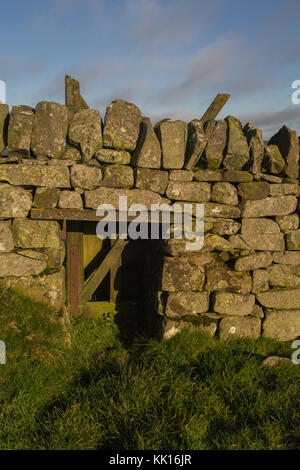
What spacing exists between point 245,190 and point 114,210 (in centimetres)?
152

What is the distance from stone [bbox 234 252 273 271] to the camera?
3541mm

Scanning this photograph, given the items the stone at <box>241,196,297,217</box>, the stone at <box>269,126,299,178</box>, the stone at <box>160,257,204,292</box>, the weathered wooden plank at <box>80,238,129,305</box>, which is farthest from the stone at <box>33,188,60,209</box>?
the stone at <box>269,126,299,178</box>

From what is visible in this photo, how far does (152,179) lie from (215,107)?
1313 millimetres

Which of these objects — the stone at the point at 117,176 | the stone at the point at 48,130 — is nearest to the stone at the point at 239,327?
the stone at the point at 117,176

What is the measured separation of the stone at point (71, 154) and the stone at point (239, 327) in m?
2.38

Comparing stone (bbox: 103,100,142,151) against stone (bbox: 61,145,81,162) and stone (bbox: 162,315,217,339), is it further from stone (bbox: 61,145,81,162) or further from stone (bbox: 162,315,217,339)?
stone (bbox: 162,315,217,339)

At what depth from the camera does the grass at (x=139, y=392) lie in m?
2.19

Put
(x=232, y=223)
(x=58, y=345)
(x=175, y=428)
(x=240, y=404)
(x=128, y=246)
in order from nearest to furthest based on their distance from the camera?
(x=175, y=428) < (x=240, y=404) < (x=58, y=345) < (x=232, y=223) < (x=128, y=246)

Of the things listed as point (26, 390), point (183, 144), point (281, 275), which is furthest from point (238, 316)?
point (26, 390)

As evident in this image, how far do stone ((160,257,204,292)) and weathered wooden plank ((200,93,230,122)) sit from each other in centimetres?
180

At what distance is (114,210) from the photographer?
3.43 meters

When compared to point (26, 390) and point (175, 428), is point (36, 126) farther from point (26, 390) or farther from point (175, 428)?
point (175, 428)

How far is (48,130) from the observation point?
3.21 metres

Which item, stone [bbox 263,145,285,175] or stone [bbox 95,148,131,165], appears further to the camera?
stone [bbox 263,145,285,175]
